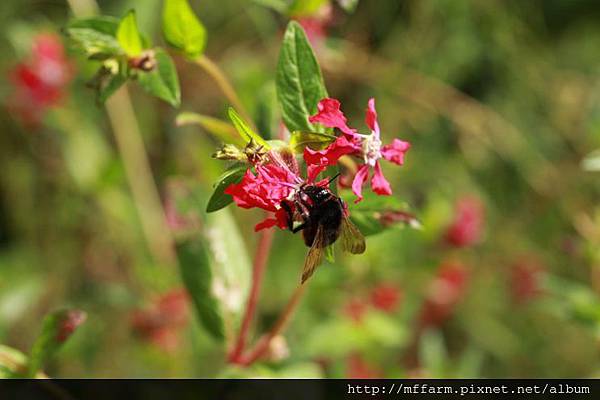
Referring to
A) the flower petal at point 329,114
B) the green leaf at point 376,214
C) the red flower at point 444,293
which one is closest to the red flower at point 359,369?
the red flower at point 444,293

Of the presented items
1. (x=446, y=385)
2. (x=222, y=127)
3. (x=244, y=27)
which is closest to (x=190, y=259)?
(x=222, y=127)

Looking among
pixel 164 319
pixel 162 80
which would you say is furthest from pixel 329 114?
pixel 164 319

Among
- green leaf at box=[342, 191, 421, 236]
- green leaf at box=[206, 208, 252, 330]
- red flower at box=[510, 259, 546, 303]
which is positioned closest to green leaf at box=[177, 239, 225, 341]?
green leaf at box=[206, 208, 252, 330]

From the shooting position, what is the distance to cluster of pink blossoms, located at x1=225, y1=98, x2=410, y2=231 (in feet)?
2.47

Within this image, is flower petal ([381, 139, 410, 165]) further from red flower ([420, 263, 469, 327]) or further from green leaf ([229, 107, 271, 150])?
red flower ([420, 263, 469, 327])

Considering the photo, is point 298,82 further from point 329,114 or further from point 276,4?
point 276,4

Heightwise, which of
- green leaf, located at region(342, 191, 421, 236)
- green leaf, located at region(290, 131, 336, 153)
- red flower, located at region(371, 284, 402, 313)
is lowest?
red flower, located at region(371, 284, 402, 313)

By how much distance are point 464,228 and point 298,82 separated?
1114 millimetres

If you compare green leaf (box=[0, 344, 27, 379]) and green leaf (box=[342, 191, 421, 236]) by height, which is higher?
green leaf (box=[342, 191, 421, 236])

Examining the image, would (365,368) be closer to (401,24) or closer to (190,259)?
(190,259)

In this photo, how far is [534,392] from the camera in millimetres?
1719

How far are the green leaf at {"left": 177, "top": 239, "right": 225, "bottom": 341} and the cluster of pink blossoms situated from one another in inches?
19.0

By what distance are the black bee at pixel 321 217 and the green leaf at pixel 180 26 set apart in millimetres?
325

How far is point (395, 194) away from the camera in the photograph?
6.49 feet
